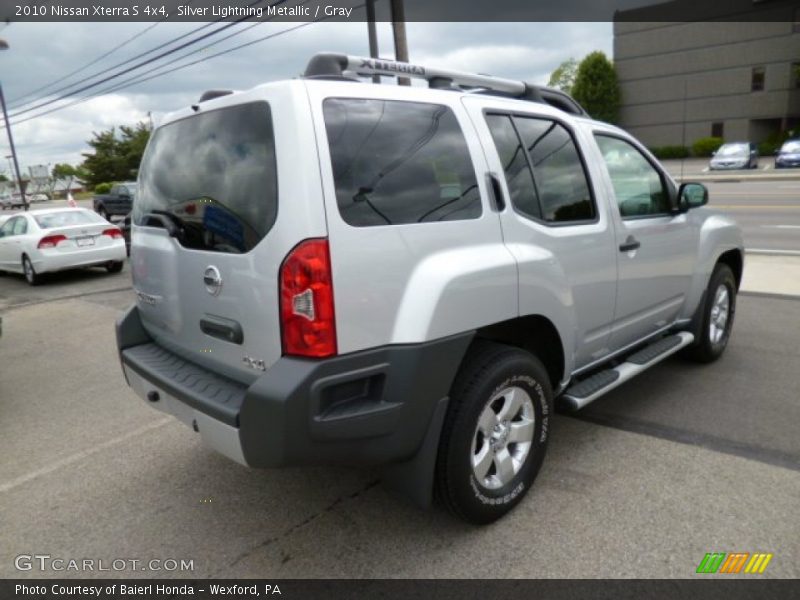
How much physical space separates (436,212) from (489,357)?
2.33ft

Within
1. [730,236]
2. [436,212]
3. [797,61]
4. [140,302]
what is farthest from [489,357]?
[797,61]

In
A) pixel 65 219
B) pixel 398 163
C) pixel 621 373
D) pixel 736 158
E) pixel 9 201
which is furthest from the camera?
pixel 9 201

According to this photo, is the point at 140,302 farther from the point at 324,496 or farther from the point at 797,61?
the point at 797,61

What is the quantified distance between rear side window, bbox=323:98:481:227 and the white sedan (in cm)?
1002

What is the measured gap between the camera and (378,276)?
225 cm

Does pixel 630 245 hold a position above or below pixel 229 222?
below

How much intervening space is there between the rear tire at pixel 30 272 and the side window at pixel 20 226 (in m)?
0.55

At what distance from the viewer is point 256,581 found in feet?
8.16

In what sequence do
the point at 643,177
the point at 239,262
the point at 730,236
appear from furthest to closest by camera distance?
the point at 730,236 → the point at 643,177 → the point at 239,262

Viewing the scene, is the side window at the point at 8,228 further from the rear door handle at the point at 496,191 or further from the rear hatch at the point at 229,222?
the rear door handle at the point at 496,191

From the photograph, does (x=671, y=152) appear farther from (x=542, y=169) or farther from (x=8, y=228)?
(x=542, y=169)

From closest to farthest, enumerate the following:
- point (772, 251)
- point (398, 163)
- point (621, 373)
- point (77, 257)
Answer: point (398, 163) → point (621, 373) → point (772, 251) → point (77, 257)

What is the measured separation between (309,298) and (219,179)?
777 millimetres

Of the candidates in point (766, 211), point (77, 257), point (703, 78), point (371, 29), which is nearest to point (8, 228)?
point (77, 257)
